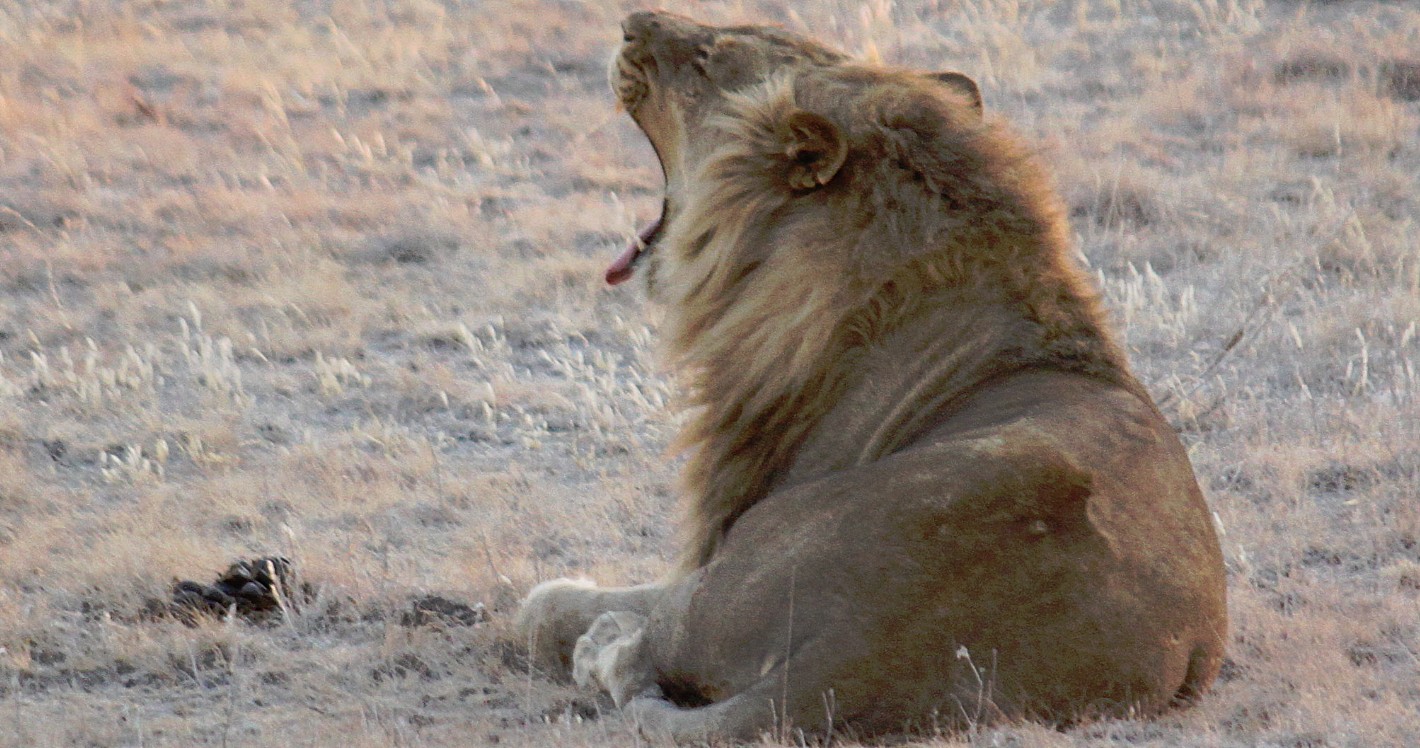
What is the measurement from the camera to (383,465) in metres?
5.98

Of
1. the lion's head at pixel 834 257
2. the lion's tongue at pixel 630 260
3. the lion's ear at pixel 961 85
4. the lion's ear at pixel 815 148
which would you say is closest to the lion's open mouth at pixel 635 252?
the lion's tongue at pixel 630 260

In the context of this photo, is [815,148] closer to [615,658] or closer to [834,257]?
[834,257]

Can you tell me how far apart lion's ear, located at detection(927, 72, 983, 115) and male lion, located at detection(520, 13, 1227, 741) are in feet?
0.05

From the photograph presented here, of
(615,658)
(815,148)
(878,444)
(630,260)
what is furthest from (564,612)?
(815,148)

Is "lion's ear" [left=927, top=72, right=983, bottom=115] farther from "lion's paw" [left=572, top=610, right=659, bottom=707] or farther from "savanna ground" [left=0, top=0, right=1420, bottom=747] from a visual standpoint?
"lion's paw" [left=572, top=610, right=659, bottom=707]

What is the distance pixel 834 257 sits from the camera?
3.47m

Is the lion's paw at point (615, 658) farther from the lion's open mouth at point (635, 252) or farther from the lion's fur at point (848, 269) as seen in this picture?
the lion's open mouth at point (635, 252)

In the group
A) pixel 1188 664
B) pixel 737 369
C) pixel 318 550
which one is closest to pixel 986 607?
pixel 1188 664

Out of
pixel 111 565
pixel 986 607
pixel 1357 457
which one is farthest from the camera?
pixel 1357 457

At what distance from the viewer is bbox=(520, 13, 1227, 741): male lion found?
303 cm

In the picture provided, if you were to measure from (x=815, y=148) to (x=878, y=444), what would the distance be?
2.00 ft

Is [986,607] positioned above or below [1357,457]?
above

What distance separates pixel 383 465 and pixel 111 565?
1.38 metres

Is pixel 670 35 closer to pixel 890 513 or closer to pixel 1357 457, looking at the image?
pixel 890 513
